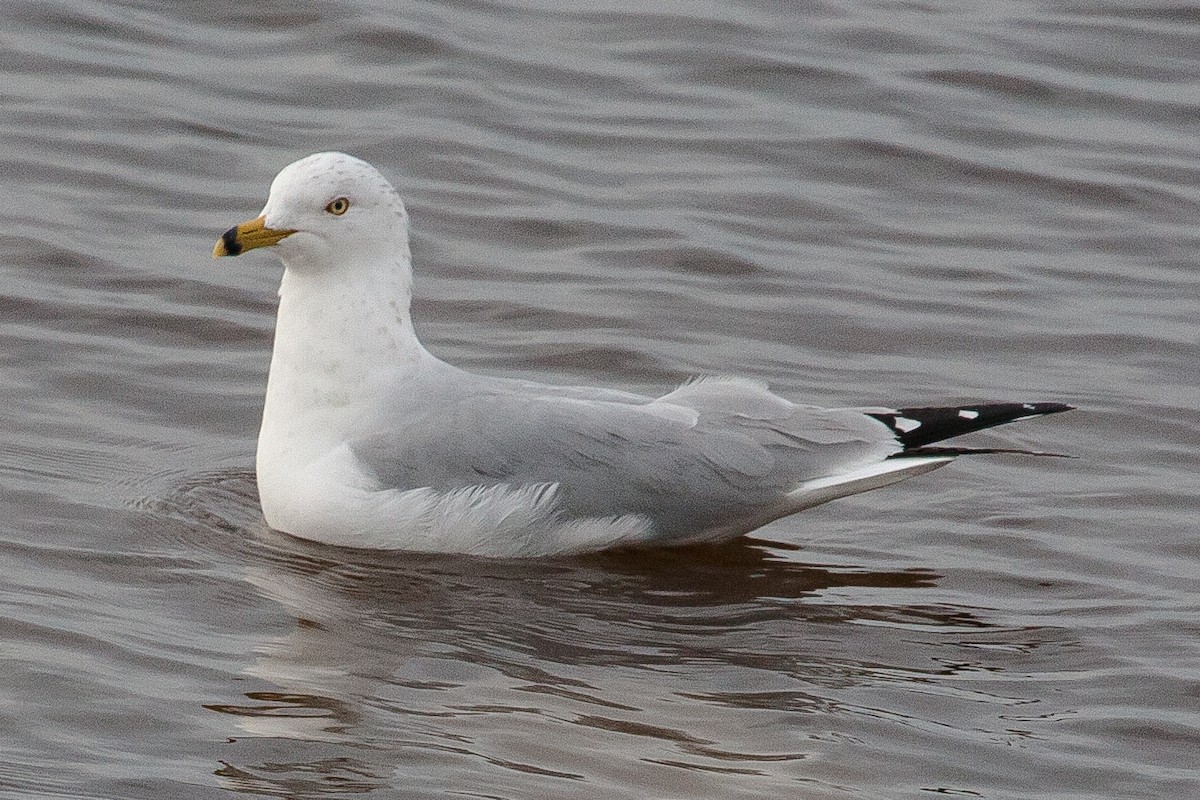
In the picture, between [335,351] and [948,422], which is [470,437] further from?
[948,422]

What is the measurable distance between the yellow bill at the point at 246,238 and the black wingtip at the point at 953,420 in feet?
6.51

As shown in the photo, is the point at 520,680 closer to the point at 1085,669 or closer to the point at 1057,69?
the point at 1085,669

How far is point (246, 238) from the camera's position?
20.2 ft

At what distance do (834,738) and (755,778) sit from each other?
0.34 meters

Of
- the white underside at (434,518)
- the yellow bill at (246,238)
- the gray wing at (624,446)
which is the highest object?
the yellow bill at (246,238)

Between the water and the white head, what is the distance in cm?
84

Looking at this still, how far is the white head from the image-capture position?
6203 millimetres

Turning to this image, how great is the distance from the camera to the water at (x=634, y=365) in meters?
4.99

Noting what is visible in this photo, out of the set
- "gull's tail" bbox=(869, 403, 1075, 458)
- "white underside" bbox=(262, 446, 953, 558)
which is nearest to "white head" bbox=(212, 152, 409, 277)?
"white underside" bbox=(262, 446, 953, 558)

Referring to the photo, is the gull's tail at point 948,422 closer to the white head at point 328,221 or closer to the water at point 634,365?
the water at point 634,365

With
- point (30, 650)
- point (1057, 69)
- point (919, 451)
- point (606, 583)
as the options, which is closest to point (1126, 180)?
point (1057, 69)

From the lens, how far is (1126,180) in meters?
10.1

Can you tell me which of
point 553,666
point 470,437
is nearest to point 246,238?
point 470,437

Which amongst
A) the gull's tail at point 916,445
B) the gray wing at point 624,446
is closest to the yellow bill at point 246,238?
the gray wing at point 624,446
